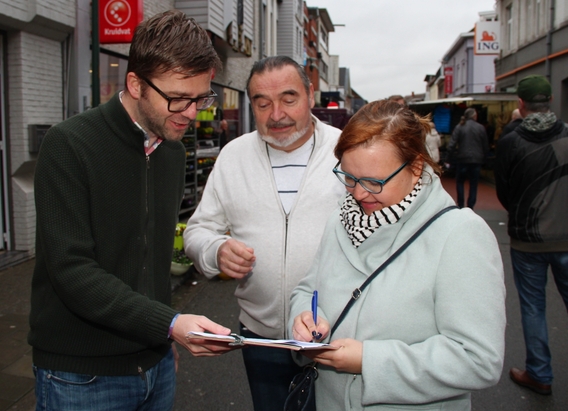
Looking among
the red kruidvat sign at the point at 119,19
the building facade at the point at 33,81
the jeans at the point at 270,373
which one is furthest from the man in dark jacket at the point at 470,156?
the jeans at the point at 270,373

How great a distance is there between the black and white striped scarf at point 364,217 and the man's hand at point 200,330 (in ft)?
1.83

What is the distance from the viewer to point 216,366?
14.3ft

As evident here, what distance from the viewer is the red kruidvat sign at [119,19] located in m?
7.38

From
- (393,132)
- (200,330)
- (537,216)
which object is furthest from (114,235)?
(537,216)

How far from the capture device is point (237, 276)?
92.2 inches

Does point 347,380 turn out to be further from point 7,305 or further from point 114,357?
point 7,305

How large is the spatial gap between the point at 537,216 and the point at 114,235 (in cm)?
315

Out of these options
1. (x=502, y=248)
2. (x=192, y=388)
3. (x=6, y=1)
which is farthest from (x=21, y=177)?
→ (x=502, y=248)

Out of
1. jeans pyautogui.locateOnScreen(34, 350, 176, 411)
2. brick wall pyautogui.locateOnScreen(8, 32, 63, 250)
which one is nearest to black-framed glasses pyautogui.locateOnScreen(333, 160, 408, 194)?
jeans pyautogui.locateOnScreen(34, 350, 176, 411)

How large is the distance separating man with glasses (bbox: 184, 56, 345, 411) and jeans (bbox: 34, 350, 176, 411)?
0.63 meters

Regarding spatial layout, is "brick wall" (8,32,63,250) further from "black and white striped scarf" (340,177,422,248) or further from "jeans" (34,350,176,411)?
"black and white striped scarf" (340,177,422,248)

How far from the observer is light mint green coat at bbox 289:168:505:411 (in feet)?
5.22

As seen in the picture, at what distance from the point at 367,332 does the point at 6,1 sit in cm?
638

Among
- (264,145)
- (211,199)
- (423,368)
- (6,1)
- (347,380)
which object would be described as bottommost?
(347,380)
